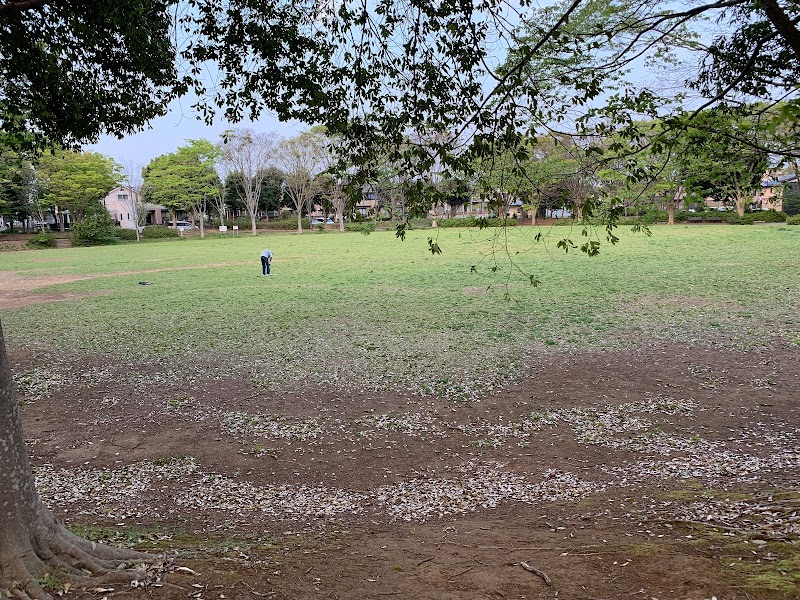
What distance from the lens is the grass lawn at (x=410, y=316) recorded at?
11273 millimetres

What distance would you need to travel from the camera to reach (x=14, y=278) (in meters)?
28.0

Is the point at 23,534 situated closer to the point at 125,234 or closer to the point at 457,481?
the point at 457,481

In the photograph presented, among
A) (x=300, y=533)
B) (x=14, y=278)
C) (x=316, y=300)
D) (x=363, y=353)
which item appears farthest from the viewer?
(x=14, y=278)

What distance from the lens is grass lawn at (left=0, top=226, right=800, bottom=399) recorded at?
11.3 meters

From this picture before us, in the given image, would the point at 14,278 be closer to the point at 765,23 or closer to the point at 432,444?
the point at 432,444

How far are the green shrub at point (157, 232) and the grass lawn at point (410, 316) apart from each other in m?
40.7

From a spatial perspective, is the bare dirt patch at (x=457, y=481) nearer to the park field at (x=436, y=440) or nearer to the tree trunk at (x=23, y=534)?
the park field at (x=436, y=440)

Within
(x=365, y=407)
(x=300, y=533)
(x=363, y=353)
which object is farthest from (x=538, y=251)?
(x=300, y=533)

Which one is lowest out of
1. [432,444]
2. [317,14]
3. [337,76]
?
[432,444]

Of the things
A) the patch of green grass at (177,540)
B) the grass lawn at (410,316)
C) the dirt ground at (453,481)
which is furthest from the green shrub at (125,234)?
the patch of green grass at (177,540)

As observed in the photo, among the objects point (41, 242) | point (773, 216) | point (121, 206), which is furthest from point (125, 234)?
point (773, 216)

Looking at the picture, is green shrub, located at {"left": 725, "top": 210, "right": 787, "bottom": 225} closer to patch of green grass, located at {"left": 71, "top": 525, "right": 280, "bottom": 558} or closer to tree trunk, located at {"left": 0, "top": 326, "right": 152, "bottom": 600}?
patch of green grass, located at {"left": 71, "top": 525, "right": 280, "bottom": 558}

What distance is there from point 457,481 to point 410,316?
924 centimetres

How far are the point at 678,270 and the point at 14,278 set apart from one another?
97.5 ft
